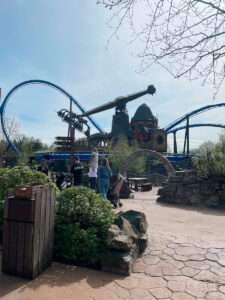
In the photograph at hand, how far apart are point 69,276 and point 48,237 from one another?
51 cm

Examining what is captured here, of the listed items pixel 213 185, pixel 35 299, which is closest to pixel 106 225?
pixel 35 299

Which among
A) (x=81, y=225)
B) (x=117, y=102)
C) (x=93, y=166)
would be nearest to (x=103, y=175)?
(x=93, y=166)

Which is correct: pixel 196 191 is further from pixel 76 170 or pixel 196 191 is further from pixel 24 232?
pixel 24 232

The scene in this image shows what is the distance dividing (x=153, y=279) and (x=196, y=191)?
5.67 metres

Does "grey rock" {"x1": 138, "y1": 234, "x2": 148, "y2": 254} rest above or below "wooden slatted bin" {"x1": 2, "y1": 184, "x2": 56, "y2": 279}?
below

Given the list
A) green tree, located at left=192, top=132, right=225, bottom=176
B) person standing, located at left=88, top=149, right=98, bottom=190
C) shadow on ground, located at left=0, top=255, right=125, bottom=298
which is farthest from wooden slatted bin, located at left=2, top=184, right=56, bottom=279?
green tree, located at left=192, top=132, right=225, bottom=176

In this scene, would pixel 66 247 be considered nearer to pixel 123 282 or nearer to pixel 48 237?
pixel 48 237

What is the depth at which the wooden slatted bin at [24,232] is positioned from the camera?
8.08ft

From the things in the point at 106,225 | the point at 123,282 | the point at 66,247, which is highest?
the point at 106,225

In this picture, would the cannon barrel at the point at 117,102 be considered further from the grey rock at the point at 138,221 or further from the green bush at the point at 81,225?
the green bush at the point at 81,225

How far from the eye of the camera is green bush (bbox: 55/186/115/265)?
2.86 meters

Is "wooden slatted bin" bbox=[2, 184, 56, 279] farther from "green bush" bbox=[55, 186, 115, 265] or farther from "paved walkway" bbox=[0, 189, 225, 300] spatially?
"green bush" bbox=[55, 186, 115, 265]

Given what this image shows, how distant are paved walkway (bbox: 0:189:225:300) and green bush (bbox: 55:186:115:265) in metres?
0.17

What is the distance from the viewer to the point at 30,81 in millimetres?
25328
